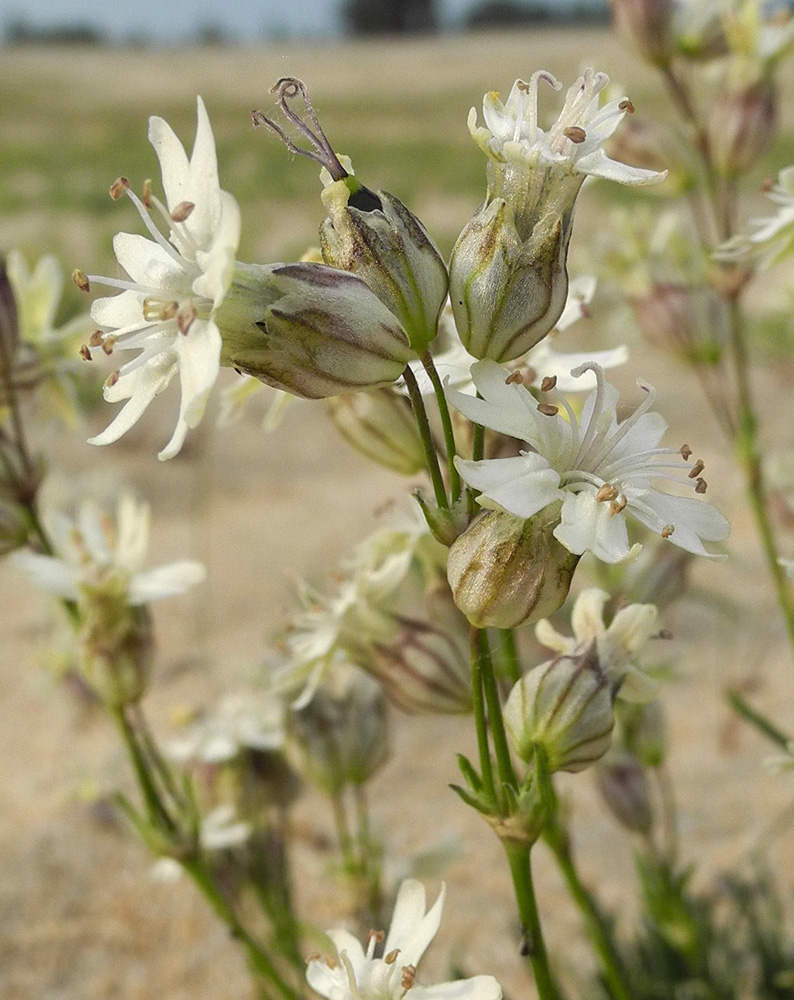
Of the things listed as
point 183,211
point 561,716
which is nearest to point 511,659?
point 561,716

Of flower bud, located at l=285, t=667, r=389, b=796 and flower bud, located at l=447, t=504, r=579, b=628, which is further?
flower bud, located at l=285, t=667, r=389, b=796

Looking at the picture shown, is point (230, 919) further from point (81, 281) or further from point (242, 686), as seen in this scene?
point (242, 686)

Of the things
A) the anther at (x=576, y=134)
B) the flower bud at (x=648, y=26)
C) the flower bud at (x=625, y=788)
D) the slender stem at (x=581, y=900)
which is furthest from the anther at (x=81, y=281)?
the flower bud at (x=648, y=26)

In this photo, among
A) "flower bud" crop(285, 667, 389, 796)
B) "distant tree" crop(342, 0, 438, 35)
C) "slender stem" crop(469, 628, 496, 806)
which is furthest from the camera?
"distant tree" crop(342, 0, 438, 35)

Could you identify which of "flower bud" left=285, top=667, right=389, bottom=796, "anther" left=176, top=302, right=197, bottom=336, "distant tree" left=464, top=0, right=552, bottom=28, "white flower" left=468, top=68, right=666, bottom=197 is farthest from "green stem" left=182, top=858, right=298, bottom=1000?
"distant tree" left=464, top=0, right=552, bottom=28

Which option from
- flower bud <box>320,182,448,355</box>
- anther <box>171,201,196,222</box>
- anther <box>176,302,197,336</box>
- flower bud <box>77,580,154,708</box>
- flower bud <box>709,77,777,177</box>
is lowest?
flower bud <box>77,580,154,708</box>

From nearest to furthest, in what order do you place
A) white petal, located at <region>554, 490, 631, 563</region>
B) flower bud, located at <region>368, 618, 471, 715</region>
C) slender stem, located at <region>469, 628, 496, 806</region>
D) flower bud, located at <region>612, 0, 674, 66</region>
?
white petal, located at <region>554, 490, 631, 563</region> < slender stem, located at <region>469, 628, 496, 806</region> < flower bud, located at <region>368, 618, 471, 715</region> < flower bud, located at <region>612, 0, 674, 66</region>

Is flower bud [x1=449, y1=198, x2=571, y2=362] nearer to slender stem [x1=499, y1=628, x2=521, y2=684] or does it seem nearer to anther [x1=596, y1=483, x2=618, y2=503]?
anther [x1=596, y1=483, x2=618, y2=503]

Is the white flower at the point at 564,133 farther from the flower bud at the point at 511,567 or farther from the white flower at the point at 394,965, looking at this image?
the white flower at the point at 394,965
